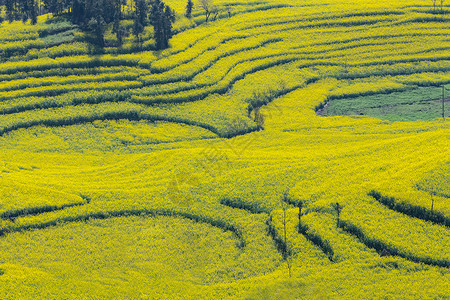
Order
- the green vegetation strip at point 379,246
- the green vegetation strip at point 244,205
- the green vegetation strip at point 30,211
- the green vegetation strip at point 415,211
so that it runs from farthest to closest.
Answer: the green vegetation strip at point 244,205
the green vegetation strip at point 30,211
the green vegetation strip at point 415,211
the green vegetation strip at point 379,246

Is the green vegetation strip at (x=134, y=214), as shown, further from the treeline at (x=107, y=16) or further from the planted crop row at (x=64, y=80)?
the treeline at (x=107, y=16)

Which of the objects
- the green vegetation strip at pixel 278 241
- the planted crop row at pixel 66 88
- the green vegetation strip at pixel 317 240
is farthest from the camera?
the planted crop row at pixel 66 88

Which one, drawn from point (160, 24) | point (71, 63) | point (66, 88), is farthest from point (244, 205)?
point (160, 24)

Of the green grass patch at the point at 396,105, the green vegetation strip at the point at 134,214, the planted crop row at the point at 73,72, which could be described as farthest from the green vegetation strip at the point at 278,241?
the planted crop row at the point at 73,72

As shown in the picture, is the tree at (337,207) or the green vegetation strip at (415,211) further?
the tree at (337,207)

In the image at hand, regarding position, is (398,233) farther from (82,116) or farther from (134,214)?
(82,116)

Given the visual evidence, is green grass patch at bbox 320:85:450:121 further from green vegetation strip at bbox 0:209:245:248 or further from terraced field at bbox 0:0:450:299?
green vegetation strip at bbox 0:209:245:248

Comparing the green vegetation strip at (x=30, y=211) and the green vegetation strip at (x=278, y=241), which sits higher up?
the green vegetation strip at (x=30, y=211)

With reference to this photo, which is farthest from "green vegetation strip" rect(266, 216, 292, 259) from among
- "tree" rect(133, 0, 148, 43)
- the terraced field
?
"tree" rect(133, 0, 148, 43)

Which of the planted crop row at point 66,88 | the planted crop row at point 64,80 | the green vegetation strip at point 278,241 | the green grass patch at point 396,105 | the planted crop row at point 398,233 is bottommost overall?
the green vegetation strip at point 278,241
